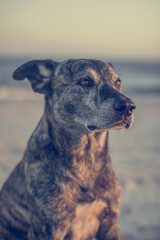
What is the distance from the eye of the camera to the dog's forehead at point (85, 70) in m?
3.06

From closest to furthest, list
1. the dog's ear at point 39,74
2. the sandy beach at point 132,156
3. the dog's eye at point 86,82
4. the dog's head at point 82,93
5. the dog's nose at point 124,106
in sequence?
the dog's nose at point 124,106
the dog's head at point 82,93
the dog's eye at point 86,82
the dog's ear at point 39,74
the sandy beach at point 132,156

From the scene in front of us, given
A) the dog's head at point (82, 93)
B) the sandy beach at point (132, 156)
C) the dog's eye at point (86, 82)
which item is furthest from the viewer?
the sandy beach at point (132, 156)

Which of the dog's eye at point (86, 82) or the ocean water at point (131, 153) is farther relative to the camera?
the ocean water at point (131, 153)

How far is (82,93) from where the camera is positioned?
304 cm

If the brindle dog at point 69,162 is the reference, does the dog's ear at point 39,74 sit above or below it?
above

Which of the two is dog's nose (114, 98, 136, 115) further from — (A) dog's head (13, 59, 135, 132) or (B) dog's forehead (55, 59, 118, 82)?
(B) dog's forehead (55, 59, 118, 82)

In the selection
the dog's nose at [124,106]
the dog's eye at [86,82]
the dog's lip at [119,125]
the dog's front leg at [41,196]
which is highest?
the dog's eye at [86,82]

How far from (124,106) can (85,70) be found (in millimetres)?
570

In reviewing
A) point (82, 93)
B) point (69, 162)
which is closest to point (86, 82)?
point (82, 93)

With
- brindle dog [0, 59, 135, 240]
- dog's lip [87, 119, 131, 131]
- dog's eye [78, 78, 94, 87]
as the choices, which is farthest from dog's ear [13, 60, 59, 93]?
dog's lip [87, 119, 131, 131]

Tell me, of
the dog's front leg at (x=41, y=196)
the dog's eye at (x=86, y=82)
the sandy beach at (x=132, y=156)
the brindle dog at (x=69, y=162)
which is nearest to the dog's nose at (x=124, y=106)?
the brindle dog at (x=69, y=162)

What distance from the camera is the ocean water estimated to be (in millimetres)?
4659

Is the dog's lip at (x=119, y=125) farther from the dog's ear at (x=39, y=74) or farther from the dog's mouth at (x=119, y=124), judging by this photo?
the dog's ear at (x=39, y=74)

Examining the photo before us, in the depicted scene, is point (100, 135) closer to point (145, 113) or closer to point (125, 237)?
point (125, 237)
